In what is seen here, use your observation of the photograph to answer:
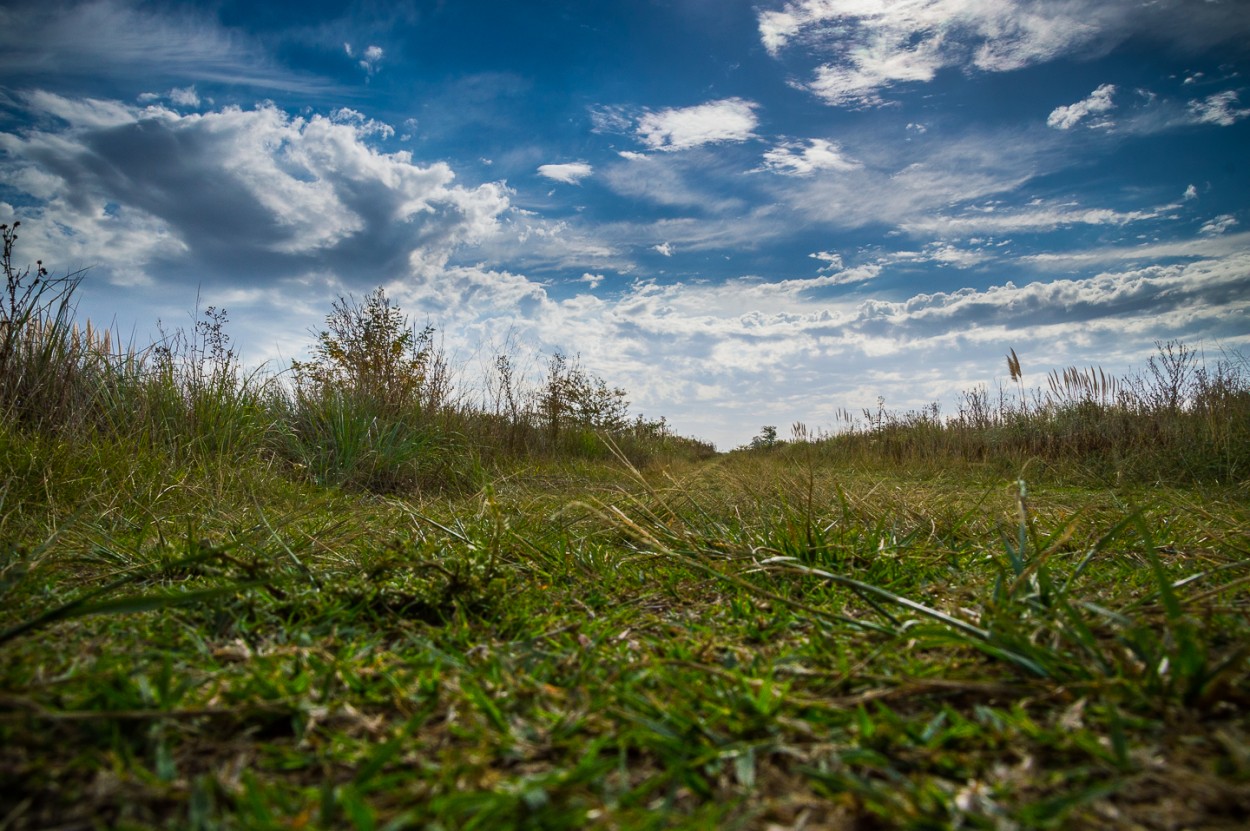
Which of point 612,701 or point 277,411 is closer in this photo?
point 612,701

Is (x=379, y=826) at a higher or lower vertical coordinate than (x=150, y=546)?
lower

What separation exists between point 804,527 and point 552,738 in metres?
1.55

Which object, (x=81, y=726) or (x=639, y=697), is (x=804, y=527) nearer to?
(x=639, y=697)

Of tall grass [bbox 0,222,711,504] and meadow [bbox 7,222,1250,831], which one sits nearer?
meadow [bbox 7,222,1250,831]

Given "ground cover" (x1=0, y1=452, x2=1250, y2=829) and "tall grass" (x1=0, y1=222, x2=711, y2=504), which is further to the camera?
"tall grass" (x1=0, y1=222, x2=711, y2=504)

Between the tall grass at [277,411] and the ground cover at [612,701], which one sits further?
the tall grass at [277,411]

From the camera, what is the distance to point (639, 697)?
114 centimetres

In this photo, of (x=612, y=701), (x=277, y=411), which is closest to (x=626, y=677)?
(x=612, y=701)

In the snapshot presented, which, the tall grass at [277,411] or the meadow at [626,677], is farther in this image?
the tall grass at [277,411]

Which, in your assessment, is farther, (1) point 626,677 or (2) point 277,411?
(2) point 277,411

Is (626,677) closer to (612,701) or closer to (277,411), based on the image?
(612,701)

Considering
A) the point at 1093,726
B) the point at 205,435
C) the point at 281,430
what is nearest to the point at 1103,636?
the point at 1093,726

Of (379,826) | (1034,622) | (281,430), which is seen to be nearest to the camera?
(379,826)

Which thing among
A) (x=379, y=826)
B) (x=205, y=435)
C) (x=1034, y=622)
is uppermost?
(x=205, y=435)
